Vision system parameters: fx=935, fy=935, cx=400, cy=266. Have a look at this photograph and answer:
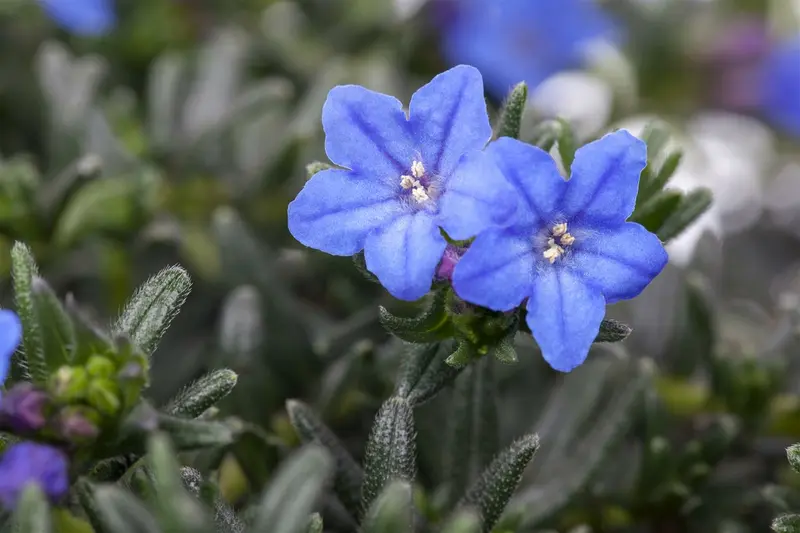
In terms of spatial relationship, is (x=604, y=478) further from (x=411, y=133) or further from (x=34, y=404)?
(x=34, y=404)

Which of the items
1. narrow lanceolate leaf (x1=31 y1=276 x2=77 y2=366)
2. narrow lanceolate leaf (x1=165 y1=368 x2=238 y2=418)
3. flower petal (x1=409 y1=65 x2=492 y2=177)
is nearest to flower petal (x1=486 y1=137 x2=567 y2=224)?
flower petal (x1=409 y1=65 x2=492 y2=177)

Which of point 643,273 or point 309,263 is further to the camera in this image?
point 309,263

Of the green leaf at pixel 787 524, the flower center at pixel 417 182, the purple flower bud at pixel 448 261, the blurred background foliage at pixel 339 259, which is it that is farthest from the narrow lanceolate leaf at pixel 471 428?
the green leaf at pixel 787 524

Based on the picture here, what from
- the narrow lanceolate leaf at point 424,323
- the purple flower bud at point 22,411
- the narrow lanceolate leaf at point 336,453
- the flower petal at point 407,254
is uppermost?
the purple flower bud at point 22,411

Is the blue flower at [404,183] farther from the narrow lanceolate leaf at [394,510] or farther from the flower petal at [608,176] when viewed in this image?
the narrow lanceolate leaf at [394,510]

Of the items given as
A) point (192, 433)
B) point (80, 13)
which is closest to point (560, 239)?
point (192, 433)

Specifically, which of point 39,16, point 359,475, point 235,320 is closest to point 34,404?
point 359,475
